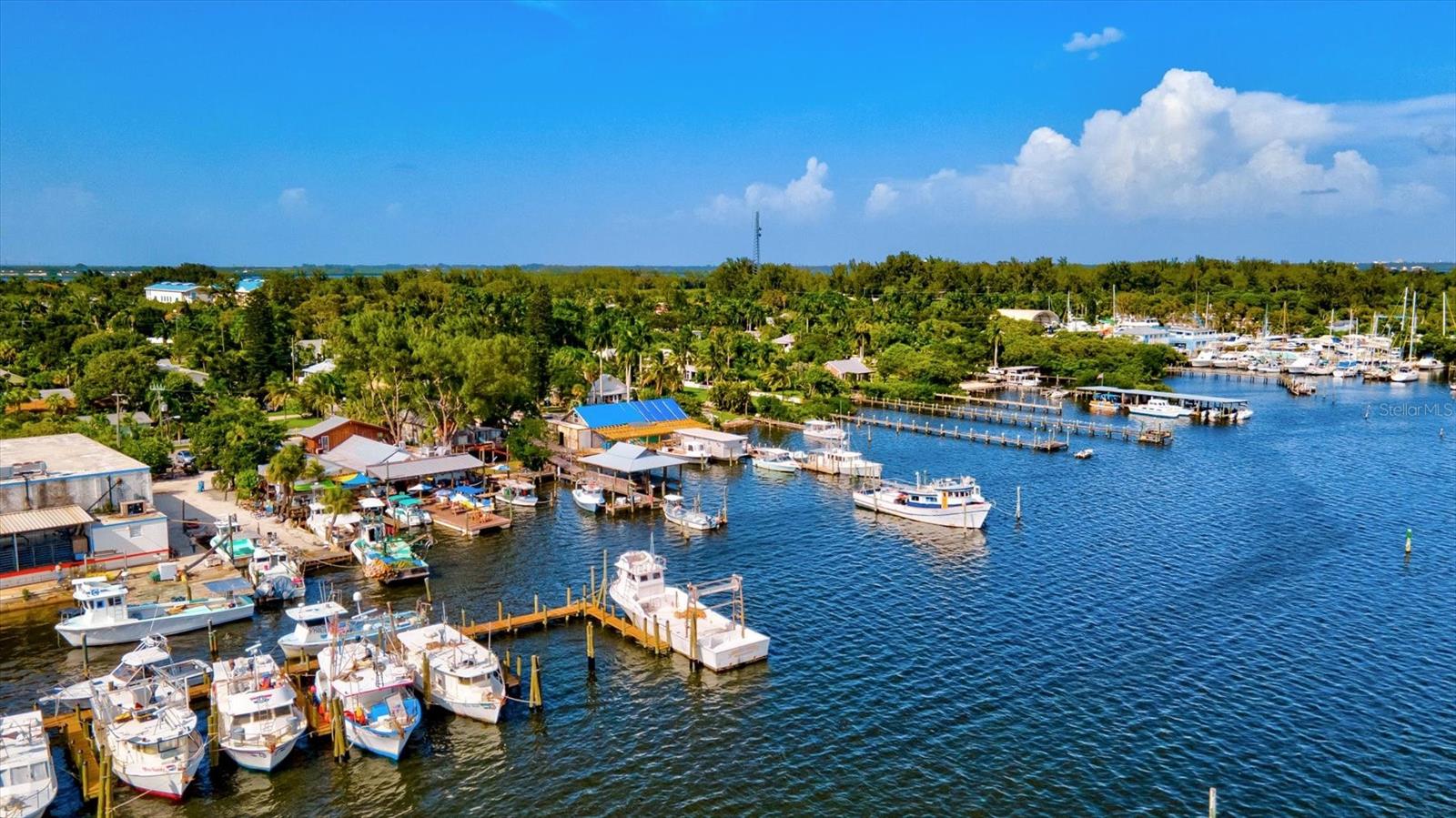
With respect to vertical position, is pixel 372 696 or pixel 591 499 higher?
pixel 591 499

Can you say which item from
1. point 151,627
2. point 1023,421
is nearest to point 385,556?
point 151,627

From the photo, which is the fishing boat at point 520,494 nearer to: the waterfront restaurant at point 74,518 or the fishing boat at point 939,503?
the waterfront restaurant at point 74,518

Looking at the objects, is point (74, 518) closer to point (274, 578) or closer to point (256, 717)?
point (274, 578)

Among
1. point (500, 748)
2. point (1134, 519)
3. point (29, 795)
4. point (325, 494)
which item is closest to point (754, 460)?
point (1134, 519)

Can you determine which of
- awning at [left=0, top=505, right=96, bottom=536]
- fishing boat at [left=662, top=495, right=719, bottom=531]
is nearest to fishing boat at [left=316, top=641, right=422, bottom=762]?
awning at [left=0, top=505, right=96, bottom=536]

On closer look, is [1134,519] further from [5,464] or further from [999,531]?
[5,464]

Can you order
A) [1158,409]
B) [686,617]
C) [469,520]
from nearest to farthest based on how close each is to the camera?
[686,617]
[469,520]
[1158,409]

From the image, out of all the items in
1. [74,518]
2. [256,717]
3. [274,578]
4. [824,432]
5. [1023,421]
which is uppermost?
[74,518]

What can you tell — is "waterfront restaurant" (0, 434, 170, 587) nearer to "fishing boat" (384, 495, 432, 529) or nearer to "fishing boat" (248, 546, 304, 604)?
"fishing boat" (248, 546, 304, 604)
